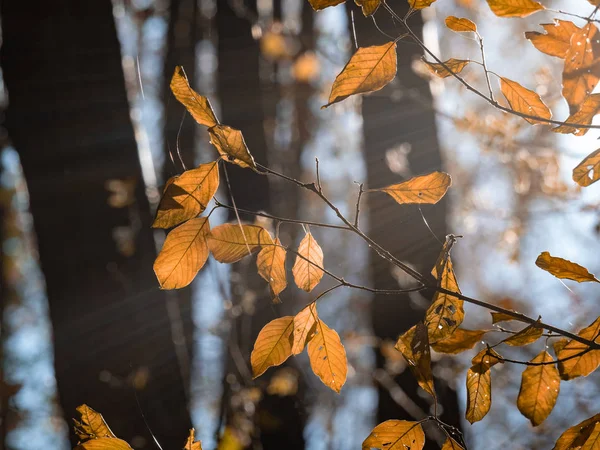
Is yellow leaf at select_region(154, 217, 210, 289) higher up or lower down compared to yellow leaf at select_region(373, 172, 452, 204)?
lower down

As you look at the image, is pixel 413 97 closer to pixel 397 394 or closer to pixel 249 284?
pixel 249 284

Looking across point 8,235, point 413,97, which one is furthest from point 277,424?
point 8,235

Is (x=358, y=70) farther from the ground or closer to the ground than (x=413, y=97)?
farther from the ground

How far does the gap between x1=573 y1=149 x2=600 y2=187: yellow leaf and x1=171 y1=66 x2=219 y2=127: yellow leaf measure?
0.44 metres

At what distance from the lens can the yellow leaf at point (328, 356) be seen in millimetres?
586

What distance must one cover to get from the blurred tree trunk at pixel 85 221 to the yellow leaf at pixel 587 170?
3.99 ft

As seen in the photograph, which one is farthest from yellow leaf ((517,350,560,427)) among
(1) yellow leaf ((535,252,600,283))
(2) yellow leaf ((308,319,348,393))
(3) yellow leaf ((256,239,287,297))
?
(3) yellow leaf ((256,239,287,297))

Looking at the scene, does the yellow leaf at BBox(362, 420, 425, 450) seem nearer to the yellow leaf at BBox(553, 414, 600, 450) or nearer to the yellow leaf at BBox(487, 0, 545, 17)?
the yellow leaf at BBox(553, 414, 600, 450)

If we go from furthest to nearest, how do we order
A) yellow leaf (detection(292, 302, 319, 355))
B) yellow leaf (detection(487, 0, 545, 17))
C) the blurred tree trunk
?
the blurred tree trunk → yellow leaf (detection(292, 302, 319, 355)) → yellow leaf (detection(487, 0, 545, 17))

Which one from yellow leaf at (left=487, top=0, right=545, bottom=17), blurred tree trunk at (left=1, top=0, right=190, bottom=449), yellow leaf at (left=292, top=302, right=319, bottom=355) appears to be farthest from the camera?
blurred tree trunk at (left=1, top=0, right=190, bottom=449)

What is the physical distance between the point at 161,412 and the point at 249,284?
722 mm

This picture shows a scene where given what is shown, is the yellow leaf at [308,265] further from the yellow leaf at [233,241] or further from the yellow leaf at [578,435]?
the yellow leaf at [578,435]

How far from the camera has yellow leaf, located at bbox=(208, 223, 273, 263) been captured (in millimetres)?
548

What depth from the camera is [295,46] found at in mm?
3352
